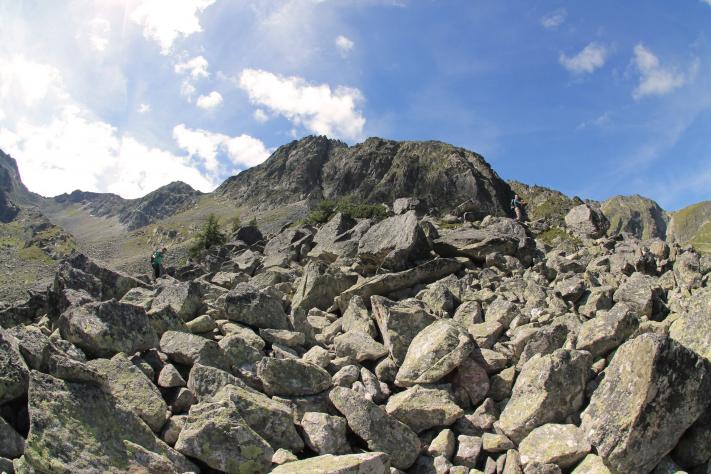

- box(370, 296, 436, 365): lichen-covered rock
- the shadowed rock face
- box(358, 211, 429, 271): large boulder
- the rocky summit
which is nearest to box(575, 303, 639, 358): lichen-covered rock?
the rocky summit

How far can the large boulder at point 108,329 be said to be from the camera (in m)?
10.7

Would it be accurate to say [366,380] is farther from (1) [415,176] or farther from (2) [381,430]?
(1) [415,176]

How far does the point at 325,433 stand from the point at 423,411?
210cm

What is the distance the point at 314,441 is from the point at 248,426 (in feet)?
4.35

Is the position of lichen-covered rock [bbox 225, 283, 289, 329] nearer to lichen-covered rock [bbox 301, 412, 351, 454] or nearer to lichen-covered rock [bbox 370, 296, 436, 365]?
lichen-covered rock [bbox 370, 296, 436, 365]

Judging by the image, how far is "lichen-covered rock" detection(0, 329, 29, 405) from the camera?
8273 mm

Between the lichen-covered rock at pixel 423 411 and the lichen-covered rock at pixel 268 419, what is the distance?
6.85ft

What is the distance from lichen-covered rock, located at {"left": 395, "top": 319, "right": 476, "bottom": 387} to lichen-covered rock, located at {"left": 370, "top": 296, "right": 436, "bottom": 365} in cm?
63

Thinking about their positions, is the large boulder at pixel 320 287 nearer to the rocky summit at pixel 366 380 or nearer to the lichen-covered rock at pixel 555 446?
the rocky summit at pixel 366 380

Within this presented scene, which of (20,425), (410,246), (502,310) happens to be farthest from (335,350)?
(410,246)

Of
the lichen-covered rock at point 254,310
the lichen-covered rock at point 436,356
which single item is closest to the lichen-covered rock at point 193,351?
the lichen-covered rock at point 254,310

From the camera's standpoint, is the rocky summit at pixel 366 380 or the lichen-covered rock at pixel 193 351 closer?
the rocky summit at pixel 366 380

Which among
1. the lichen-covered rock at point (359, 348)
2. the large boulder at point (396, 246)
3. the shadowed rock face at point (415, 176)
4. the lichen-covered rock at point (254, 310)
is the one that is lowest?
the lichen-covered rock at point (359, 348)

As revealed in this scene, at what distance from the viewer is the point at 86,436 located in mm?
7688
